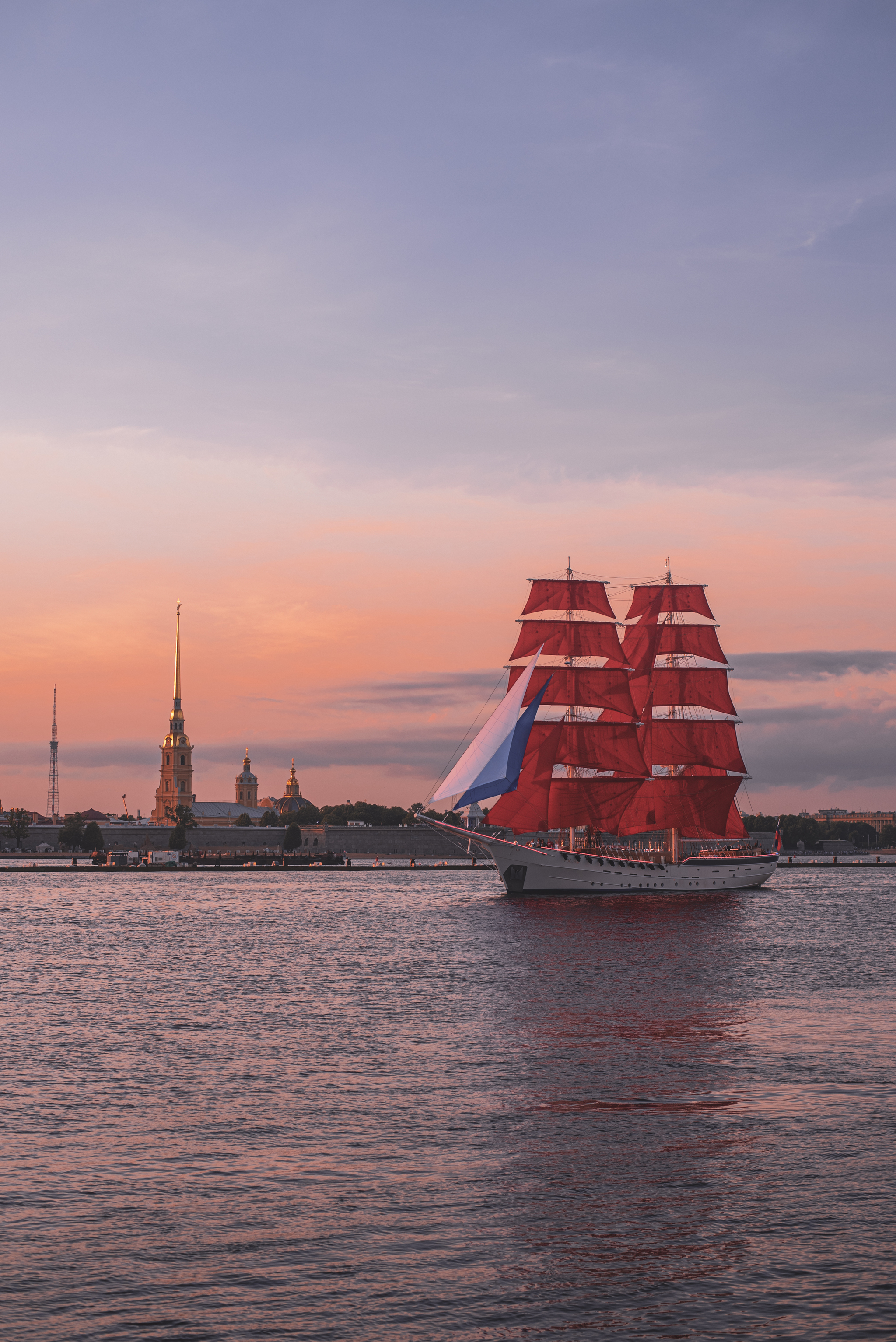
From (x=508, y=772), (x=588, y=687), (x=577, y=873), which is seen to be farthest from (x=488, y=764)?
(x=588, y=687)

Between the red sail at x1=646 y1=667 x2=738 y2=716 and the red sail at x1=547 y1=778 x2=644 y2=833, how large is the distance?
14204 millimetres

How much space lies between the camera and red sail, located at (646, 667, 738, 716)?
417ft

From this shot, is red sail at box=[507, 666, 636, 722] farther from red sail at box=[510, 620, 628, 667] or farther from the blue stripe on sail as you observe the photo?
the blue stripe on sail

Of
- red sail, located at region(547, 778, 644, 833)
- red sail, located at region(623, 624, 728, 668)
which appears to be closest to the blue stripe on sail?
red sail, located at region(547, 778, 644, 833)

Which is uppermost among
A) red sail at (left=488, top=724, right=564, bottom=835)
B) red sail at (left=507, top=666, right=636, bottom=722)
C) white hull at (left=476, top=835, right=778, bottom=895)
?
red sail at (left=507, top=666, right=636, bottom=722)

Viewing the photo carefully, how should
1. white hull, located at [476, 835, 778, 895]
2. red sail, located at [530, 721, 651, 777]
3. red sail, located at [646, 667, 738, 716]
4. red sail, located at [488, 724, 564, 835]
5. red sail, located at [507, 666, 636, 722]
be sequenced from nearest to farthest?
red sail, located at [488, 724, 564, 835], white hull, located at [476, 835, 778, 895], red sail, located at [530, 721, 651, 777], red sail, located at [507, 666, 636, 722], red sail, located at [646, 667, 738, 716]

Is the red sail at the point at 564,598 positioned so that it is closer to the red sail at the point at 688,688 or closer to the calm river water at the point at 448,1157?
the red sail at the point at 688,688

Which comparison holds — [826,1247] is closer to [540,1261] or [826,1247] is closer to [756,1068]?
[540,1261]

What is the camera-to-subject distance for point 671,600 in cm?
12962

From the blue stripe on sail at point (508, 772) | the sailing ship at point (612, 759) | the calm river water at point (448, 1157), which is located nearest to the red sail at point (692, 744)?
the sailing ship at point (612, 759)

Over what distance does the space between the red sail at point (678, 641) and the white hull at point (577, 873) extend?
20903 mm

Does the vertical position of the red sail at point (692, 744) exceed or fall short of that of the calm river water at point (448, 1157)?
it exceeds it

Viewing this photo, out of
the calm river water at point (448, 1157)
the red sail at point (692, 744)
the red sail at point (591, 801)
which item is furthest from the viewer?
the red sail at point (692, 744)

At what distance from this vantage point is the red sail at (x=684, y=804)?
12144 centimetres
